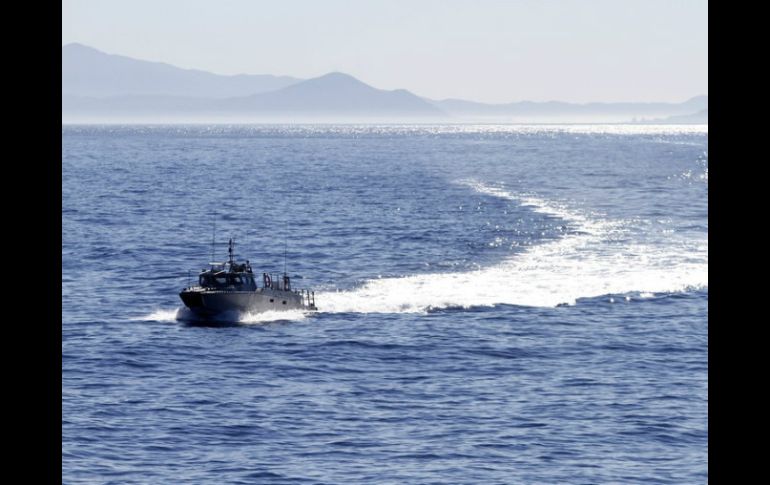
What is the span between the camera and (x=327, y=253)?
357 feet

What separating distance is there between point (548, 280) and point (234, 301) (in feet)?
86.6

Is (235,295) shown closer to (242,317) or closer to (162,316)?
(242,317)

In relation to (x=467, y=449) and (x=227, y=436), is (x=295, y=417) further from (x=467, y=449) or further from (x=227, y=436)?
(x=467, y=449)

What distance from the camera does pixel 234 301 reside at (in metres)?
69.9

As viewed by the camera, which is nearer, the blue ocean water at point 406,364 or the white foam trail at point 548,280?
the blue ocean water at point 406,364

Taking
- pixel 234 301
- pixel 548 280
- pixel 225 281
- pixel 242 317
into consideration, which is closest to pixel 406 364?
pixel 242 317

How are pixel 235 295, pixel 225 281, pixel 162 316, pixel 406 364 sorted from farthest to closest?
pixel 162 316, pixel 225 281, pixel 235 295, pixel 406 364

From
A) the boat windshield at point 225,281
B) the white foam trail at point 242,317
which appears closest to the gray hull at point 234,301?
the white foam trail at point 242,317

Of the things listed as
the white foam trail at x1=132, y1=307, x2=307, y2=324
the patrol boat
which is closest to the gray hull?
the patrol boat

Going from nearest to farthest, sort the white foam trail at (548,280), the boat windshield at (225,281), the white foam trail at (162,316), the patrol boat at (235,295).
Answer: the patrol boat at (235,295) → the white foam trail at (162,316) → the boat windshield at (225,281) → the white foam trail at (548,280)

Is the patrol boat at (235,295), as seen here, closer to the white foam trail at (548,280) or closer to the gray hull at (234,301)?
the gray hull at (234,301)

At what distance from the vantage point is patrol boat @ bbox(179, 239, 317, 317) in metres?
69.6

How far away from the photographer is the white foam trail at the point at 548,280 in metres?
76.7
